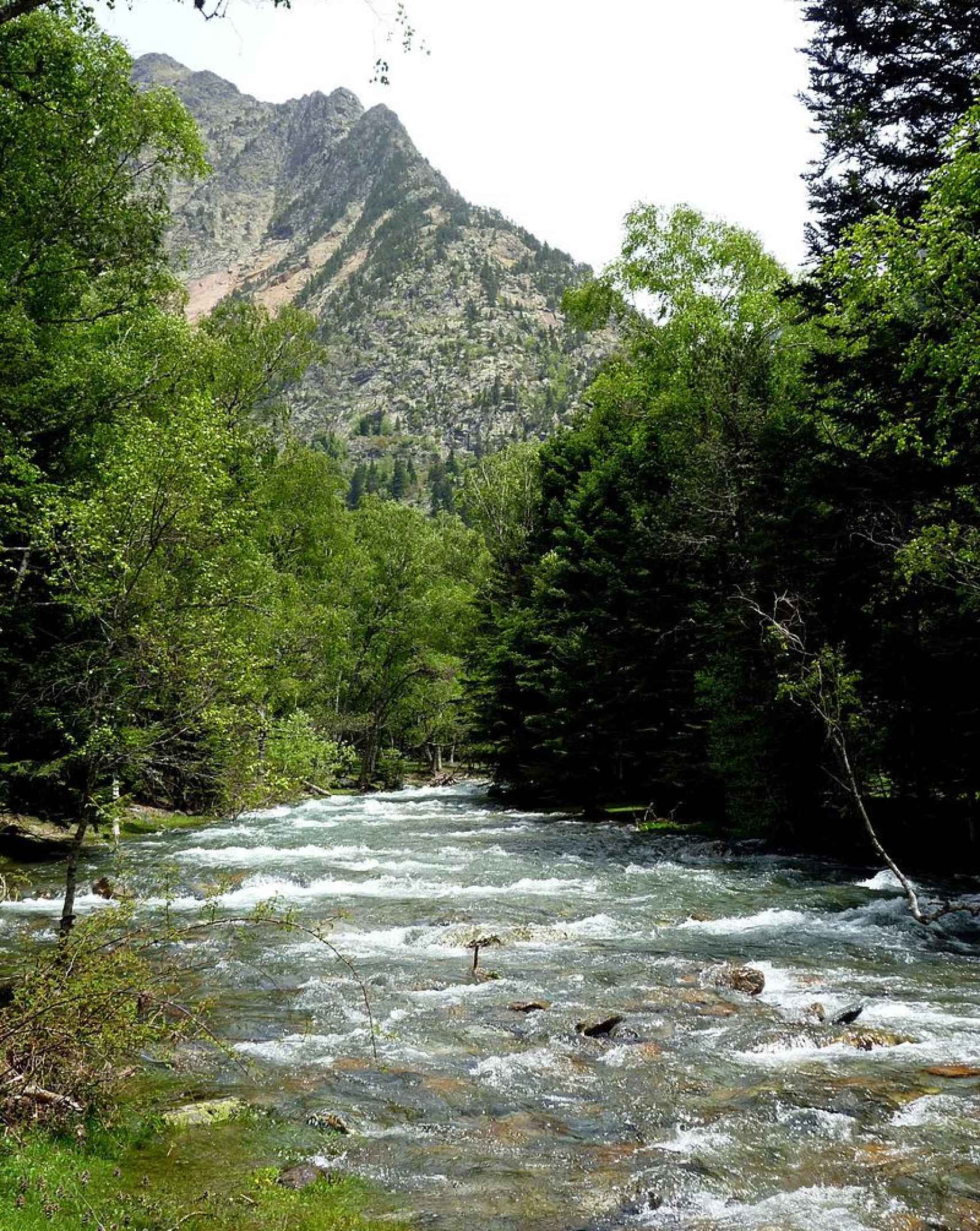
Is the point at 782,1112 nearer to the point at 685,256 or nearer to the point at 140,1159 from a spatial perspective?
the point at 140,1159

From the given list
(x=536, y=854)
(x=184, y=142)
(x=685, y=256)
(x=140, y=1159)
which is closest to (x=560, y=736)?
(x=536, y=854)

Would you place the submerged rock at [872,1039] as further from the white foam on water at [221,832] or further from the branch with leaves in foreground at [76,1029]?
the white foam on water at [221,832]

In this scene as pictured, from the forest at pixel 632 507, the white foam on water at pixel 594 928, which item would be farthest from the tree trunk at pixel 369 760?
the white foam on water at pixel 594 928

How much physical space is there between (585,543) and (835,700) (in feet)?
55.9

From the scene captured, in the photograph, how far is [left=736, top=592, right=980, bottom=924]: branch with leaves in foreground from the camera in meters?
14.5

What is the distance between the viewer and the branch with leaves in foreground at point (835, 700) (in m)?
14.5

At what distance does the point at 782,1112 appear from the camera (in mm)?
7418

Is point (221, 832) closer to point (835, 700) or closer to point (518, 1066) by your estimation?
point (835, 700)

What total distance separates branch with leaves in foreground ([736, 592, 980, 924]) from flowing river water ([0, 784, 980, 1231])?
62 centimetres

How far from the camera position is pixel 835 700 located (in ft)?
57.6

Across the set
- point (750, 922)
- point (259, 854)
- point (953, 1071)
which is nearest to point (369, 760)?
point (259, 854)

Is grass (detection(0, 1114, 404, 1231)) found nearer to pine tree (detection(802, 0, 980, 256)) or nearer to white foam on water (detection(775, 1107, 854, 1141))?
white foam on water (detection(775, 1107, 854, 1141))

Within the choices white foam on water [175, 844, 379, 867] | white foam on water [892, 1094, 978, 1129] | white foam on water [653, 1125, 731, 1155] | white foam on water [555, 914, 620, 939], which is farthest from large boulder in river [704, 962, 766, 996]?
white foam on water [175, 844, 379, 867]

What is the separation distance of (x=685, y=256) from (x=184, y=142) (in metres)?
17.5
